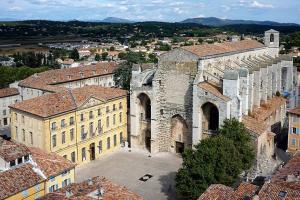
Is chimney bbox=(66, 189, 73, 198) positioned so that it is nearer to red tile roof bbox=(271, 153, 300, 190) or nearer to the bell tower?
red tile roof bbox=(271, 153, 300, 190)

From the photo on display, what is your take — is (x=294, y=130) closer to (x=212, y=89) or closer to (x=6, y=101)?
(x=212, y=89)

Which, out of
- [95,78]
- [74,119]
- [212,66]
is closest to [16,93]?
[95,78]

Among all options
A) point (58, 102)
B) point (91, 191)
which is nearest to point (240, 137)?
point (91, 191)

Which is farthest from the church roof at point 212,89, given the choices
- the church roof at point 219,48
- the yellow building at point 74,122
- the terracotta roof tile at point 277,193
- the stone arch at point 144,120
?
the terracotta roof tile at point 277,193

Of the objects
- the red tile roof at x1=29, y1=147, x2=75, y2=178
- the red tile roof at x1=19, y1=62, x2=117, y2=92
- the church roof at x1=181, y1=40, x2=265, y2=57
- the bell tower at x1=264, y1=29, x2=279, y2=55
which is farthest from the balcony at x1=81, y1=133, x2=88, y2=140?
the bell tower at x1=264, y1=29, x2=279, y2=55

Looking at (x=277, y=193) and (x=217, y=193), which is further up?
(x=277, y=193)

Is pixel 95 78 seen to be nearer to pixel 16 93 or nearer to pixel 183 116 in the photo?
pixel 16 93

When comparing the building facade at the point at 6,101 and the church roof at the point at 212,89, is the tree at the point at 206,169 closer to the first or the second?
the church roof at the point at 212,89
